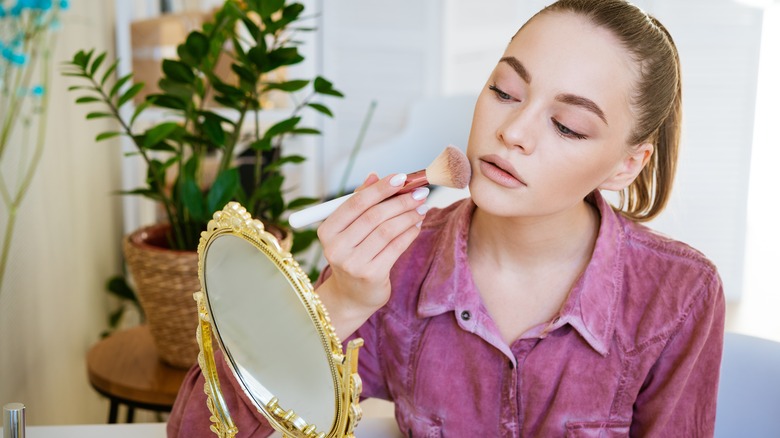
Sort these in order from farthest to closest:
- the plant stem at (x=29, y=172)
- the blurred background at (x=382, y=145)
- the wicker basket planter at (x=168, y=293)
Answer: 1. the blurred background at (x=382, y=145)
2. the plant stem at (x=29, y=172)
3. the wicker basket planter at (x=168, y=293)

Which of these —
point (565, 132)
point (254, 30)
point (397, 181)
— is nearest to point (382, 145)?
point (254, 30)

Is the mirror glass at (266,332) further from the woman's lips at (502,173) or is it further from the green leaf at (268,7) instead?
the green leaf at (268,7)

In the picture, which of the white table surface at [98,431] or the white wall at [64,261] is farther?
the white wall at [64,261]

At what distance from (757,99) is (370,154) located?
4.09ft

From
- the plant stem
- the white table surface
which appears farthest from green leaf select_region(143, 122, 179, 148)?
the white table surface

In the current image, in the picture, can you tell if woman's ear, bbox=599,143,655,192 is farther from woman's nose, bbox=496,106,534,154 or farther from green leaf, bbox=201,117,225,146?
green leaf, bbox=201,117,225,146

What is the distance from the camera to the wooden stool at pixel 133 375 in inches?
54.3

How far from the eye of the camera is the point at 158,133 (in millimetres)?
1277

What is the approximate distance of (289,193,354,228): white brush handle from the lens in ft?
2.13

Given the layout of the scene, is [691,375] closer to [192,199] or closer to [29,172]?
[192,199]

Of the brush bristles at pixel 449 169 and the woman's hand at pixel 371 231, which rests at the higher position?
the brush bristles at pixel 449 169

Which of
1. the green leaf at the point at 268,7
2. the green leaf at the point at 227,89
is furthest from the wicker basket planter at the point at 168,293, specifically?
the green leaf at the point at 268,7

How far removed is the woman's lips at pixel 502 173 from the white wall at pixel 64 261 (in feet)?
3.62

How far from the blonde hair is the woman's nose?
0.12 metres
